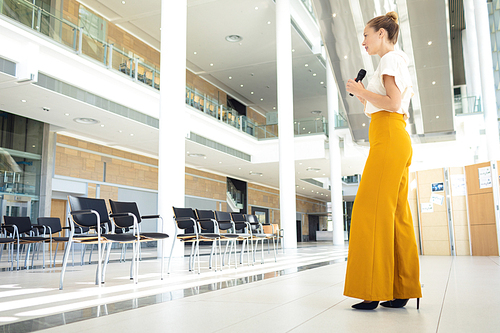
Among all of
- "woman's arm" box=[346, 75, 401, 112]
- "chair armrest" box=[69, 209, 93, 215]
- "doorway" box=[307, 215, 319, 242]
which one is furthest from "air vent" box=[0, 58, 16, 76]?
"doorway" box=[307, 215, 319, 242]

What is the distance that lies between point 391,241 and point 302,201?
33125mm

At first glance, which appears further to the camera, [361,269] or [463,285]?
[463,285]

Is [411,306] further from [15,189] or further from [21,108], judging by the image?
[15,189]

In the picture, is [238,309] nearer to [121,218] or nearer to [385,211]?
[385,211]

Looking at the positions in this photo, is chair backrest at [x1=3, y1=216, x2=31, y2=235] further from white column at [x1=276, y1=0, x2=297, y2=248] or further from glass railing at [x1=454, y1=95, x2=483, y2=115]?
glass railing at [x1=454, y1=95, x2=483, y2=115]

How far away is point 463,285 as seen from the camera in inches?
144

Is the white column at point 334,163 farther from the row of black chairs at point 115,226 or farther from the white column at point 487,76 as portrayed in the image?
the row of black chairs at point 115,226

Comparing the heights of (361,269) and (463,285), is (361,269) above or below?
above

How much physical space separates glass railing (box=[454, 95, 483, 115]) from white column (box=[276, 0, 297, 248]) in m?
7.35

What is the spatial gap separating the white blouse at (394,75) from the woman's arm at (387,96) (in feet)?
0.11

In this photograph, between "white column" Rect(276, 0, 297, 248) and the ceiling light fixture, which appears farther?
the ceiling light fixture

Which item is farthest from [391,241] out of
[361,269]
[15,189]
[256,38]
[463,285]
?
[256,38]

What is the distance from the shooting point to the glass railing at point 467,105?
55.1 feet

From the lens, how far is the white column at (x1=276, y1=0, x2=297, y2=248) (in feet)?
49.2
